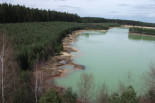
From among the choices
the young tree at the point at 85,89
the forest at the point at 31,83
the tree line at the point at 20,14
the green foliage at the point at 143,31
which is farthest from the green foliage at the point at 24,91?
the green foliage at the point at 143,31

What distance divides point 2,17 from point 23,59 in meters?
29.7

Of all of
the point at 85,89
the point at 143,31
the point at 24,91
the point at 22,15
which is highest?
the point at 22,15

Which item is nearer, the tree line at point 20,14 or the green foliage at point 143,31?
the tree line at point 20,14

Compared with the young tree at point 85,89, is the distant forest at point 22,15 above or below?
above

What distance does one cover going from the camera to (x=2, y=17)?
3844 cm

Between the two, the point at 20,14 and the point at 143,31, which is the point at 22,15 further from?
the point at 143,31

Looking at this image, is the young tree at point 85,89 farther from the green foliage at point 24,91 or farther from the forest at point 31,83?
the green foliage at point 24,91

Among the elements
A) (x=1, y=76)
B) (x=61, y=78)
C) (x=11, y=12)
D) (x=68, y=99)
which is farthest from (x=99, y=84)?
(x=11, y=12)

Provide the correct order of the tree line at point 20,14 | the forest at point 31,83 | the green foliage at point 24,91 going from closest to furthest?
the forest at point 31,83, the green foliage at point 24,91, the tree line at point 20,14

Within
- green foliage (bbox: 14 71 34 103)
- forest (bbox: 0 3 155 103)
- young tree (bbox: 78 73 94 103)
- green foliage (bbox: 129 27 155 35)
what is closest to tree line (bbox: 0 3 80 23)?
forest (bbox: 0 3 155 103)

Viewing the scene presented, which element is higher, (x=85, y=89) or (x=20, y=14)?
(x=20, y=14)

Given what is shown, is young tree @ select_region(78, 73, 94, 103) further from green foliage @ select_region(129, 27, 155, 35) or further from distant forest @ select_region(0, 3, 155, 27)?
green foliage @ select_region(129, 27, 155, 35)

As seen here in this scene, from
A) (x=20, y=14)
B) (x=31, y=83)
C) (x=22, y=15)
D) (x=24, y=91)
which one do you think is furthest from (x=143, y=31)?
(x=24, y=91)

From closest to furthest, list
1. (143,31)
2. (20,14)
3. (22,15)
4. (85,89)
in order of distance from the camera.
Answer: (85,89) → (20,14) → (22,15) → (143,31)
